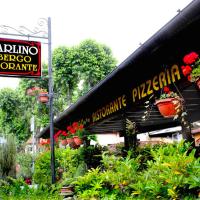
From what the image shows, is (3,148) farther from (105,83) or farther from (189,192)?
(189,192)

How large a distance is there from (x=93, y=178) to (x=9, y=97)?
1182 inches

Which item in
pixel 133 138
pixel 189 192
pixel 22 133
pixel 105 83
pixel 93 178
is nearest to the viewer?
pixel 189 192

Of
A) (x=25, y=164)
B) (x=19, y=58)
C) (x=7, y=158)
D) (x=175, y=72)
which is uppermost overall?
(x=19, y=58)

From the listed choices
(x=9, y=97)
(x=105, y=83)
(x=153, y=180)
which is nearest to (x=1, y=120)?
(x=9, y=97)

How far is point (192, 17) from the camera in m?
4.25

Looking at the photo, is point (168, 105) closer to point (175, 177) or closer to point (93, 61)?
point (175, 177)

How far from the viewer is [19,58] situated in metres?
8.86

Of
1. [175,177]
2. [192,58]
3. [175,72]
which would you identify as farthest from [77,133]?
[175,177]

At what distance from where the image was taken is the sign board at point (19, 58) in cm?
873

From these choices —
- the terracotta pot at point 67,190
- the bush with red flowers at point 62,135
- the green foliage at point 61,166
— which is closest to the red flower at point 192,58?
the terracotta pot at point 67,190

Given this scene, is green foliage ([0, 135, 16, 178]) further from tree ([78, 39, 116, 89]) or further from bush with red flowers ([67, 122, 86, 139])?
tree ([78, 39, 116, 89])

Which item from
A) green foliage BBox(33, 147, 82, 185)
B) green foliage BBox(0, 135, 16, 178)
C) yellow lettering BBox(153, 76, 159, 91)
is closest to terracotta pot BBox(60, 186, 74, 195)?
green foliage BBox(33, 147, 82, 185)

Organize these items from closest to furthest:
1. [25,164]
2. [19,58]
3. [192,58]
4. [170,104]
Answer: [192,58]
[170,104]
[19,58]
[25,164]

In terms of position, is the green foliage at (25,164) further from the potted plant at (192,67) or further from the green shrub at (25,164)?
the potted plant at (192,67)
